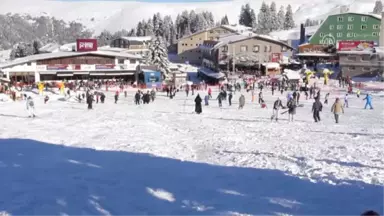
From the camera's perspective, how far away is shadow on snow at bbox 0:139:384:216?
7.40 metres

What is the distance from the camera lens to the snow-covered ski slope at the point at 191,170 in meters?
7.58

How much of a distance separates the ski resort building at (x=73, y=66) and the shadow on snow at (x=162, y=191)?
43.7 meters

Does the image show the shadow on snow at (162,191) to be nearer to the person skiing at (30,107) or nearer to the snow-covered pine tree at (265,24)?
the person skiing at (30,107)

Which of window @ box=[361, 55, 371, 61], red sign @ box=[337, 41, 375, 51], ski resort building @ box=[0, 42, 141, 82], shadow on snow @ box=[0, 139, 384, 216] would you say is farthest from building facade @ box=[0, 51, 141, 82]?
shadow on snow @ box=[0, 139, 384, 216]

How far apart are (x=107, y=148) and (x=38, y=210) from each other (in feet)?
17.4

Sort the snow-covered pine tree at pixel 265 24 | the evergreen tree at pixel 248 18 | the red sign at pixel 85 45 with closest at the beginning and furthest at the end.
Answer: the red sign at pixel 85 45 → the snow-covered pine tree at pixel 265 24 → the evergreen tree at pixel 248 18

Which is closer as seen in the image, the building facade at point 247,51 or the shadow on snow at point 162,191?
the shadow on snow at point 162,191

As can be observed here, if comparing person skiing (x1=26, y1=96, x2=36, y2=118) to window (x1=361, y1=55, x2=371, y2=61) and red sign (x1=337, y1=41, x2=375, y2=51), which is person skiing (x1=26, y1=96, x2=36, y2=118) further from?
red sign (x1=337, y1=41, x2=375, y2=51)

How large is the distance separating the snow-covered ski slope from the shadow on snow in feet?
0.06

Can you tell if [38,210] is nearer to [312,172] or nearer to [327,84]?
[312,172]

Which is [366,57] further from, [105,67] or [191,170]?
[191,170]

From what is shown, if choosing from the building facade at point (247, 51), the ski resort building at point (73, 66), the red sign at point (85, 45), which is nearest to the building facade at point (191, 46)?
the building facade at point (247, 51)

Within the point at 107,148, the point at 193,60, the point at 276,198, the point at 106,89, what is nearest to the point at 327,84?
the point at 106,89

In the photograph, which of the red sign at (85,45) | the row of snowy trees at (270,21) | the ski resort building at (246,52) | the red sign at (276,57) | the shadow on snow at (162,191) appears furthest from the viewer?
the row of snowy trees at (270,21)
